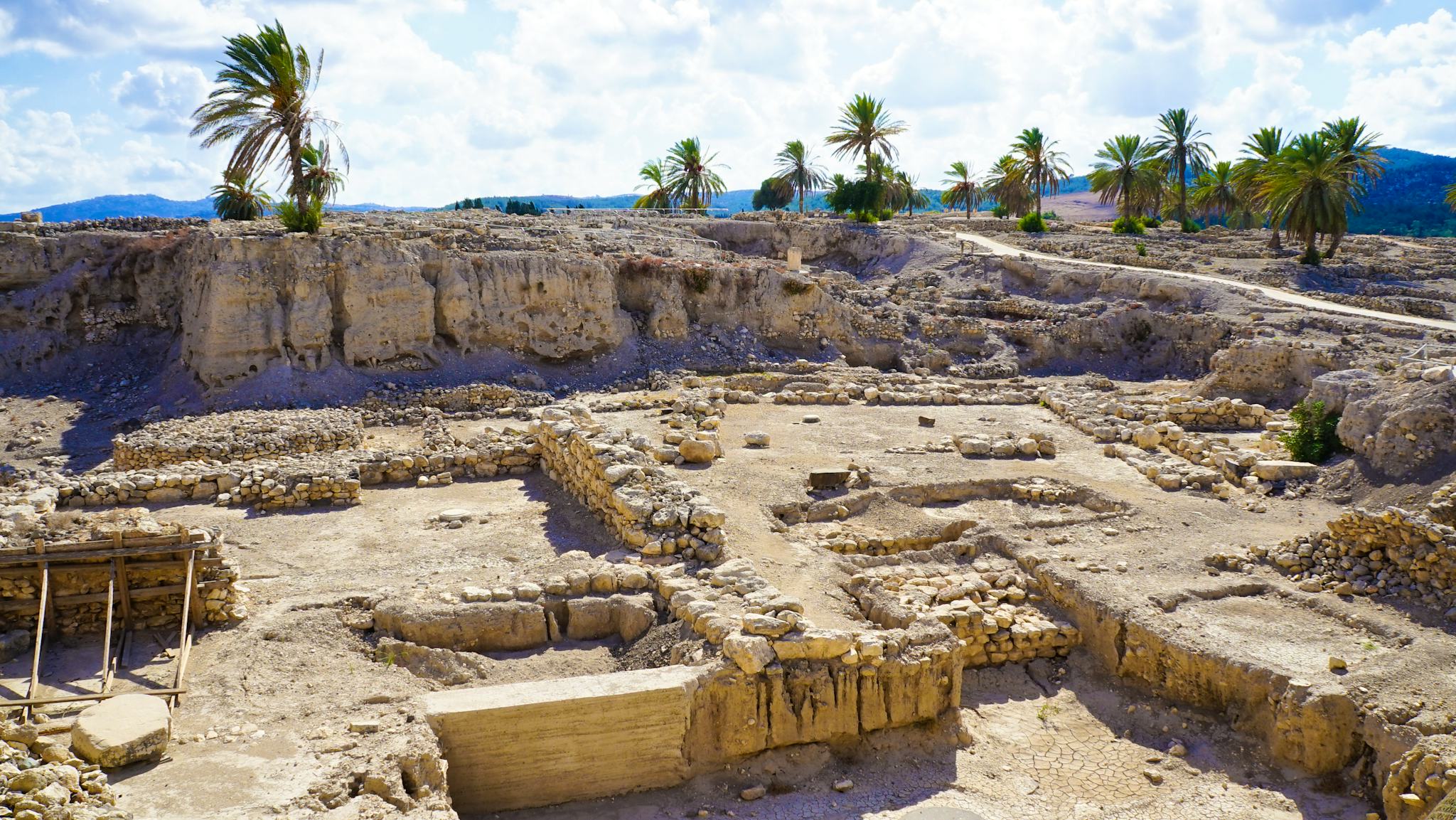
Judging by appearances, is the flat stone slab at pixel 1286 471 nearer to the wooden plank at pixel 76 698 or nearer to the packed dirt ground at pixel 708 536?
the packed dirt ground at pixel 708 536

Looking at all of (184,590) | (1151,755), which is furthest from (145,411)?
(1151,755)

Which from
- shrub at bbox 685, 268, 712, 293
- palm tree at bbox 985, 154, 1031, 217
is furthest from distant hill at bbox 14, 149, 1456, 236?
shrub at bbox 685, 268, 712, 293

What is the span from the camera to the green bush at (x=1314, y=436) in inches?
554

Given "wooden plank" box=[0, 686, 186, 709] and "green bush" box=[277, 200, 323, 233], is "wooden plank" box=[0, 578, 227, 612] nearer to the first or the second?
"wooden plank" box=[0, 686, 186, 709]

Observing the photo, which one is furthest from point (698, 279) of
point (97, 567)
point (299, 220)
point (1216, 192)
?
point (1216, 192)

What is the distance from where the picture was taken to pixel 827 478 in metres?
13.6

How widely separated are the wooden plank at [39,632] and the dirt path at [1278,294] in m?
26.3

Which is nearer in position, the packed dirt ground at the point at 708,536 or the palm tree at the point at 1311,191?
the packed dirt ground at the point at 708,536

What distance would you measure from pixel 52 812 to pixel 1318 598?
11.0 metres

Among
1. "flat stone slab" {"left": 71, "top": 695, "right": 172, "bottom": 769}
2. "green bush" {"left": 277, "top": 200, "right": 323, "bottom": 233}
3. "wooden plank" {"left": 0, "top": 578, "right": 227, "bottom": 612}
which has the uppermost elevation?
"green bush" {"left": 277, "top": 200, "right": 323, "bottom": 233}

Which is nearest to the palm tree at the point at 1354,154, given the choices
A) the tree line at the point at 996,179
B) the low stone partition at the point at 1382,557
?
the tree line at the point at 996,179

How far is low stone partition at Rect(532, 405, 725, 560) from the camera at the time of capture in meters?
10.5

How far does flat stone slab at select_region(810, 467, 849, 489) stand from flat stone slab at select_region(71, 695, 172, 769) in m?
8.57

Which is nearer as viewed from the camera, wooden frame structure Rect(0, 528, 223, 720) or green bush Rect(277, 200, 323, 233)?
wooden frame structure Rect(0, 528, 223, 720)
